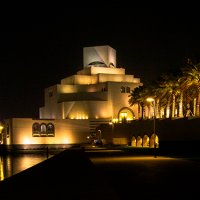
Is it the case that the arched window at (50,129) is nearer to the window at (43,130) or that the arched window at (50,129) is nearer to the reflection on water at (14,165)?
the window at (43,130)

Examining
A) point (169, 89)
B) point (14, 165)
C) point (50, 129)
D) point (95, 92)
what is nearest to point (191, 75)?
point (169, 89)

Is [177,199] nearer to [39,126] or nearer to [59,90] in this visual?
[39,126]

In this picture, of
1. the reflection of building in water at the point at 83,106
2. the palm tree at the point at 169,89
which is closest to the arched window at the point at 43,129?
the reflection of building in water at the point at 83,106

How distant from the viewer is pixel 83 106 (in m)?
79.6

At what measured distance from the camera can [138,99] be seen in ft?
221

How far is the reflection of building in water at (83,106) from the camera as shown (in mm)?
75562

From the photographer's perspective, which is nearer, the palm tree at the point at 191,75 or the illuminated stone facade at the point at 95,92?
the palm tree at the point at 191,75

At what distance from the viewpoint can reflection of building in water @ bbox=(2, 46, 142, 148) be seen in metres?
75.6

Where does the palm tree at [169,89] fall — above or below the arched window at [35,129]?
above

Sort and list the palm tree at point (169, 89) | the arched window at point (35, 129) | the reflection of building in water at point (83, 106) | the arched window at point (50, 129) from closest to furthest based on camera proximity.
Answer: the palm tree at point (169, 89)
the arched window at point (35, 129)
the reflection of building in water at point (83, 106)
the arched window at point (50, 129)

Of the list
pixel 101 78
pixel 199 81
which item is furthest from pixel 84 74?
pixel 199 81

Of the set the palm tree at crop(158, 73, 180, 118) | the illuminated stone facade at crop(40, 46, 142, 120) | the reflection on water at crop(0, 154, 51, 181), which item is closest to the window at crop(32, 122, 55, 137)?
the illuminated stone facade at crop(40, 46, 142, 120)

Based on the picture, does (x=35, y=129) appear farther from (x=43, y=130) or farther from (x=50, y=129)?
(x=50, y=129)

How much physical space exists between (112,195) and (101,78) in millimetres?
72996
